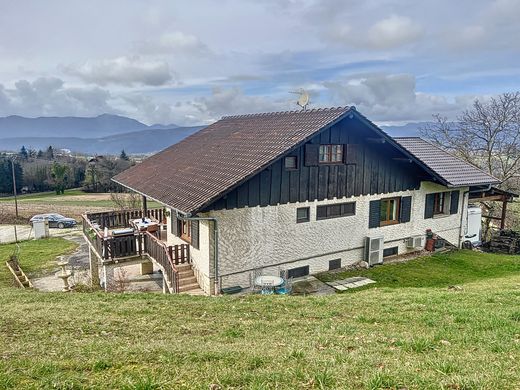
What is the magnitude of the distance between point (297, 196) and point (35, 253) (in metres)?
21.0

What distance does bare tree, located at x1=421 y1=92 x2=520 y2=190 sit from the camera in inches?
1016

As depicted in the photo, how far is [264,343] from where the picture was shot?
19.4 ft

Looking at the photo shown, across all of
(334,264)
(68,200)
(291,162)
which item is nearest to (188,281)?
(291,162)

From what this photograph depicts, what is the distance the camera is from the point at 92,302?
9539 millimetres

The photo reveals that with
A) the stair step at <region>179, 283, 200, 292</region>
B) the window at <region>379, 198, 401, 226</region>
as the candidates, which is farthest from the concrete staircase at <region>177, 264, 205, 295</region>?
the window at <region>379, 198, 401, 226</region>

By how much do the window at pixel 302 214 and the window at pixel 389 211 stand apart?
429cm

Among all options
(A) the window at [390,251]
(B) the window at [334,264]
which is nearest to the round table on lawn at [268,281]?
(B) the window at [334,264]

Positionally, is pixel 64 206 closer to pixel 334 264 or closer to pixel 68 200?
pixel 68 200

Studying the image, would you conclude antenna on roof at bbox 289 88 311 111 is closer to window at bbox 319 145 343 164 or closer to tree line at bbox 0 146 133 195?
window at bbox 319 145 343 164

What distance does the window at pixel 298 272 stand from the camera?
47.5 ft

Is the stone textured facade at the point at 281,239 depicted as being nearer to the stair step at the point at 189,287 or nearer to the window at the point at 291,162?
the stair step at the point at 189,287

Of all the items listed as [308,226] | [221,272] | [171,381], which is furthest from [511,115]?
[171,381]

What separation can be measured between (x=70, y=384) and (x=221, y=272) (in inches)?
350

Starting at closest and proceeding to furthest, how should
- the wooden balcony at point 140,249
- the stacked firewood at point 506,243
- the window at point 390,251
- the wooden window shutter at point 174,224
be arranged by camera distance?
the wooden balcony at point 140,249 < the wooden window shutter at point 174,224 < the window at point 390,251 < the stacked firewood at point 506,243
